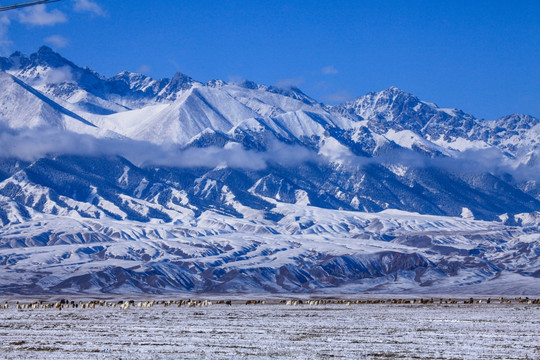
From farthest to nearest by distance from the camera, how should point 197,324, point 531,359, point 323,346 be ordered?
1. point 197,324
2. point 323,346
3. point 531,359

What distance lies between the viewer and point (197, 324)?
273ft

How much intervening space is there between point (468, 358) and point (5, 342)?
32.7 metres

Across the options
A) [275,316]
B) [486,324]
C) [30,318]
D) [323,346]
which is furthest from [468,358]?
[30,318]

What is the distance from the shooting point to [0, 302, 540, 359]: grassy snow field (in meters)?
55.2

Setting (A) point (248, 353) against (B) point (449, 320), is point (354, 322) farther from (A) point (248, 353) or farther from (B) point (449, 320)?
(A) point (248, 353)

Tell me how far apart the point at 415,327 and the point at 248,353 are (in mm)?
24422

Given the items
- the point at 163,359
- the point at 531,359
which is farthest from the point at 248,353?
the point at 531,359

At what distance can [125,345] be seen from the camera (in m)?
60.9

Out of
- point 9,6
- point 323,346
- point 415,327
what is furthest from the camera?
point 415,327

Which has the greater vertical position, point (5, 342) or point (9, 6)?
point (9, 6)

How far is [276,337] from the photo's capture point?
67250 millimetres

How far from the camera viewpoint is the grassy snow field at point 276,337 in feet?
181

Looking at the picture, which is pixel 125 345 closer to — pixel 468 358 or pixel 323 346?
pixel 323 346

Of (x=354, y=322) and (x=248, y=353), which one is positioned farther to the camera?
(x=354, y=322)
